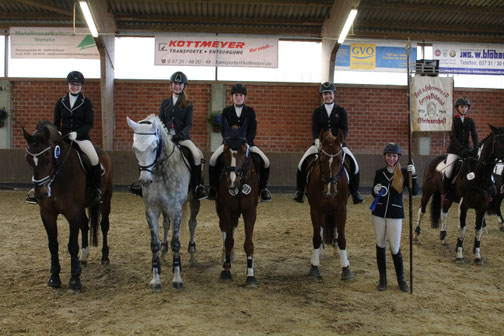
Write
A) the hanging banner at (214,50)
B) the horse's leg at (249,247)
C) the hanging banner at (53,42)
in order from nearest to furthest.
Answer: the horse's leg at (249,247)
the hanging banner at (53,42)
the hanging banner at (214,50)

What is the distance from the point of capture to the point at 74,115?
4.78 meters

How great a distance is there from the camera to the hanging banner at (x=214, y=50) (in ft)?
42.7

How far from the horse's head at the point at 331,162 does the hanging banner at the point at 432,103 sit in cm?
988

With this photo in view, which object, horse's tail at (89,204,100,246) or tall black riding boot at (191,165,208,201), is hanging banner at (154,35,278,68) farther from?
tall black riding boot at (191,165,208,201)

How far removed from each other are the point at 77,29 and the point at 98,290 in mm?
10638

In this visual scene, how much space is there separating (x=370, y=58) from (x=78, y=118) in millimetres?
10741

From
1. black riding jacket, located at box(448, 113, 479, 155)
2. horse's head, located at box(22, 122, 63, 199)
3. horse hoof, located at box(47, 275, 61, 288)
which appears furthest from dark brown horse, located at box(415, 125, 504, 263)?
horse's head, located at box(22, 122, 63, 199)

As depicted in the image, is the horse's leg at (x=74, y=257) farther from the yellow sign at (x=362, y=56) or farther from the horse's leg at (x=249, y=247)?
the yellow sign at (x=362, y=56)

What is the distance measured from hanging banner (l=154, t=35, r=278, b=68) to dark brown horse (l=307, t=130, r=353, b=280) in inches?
345

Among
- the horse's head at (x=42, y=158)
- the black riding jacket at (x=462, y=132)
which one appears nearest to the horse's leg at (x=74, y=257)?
the horse's head at (x=42, y=158)

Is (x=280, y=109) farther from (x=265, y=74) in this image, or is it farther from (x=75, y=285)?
(x=75, y=285)

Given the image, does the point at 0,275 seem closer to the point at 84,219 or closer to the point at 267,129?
the point at 84,219

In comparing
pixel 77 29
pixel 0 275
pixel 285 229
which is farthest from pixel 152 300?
pixel 77 29

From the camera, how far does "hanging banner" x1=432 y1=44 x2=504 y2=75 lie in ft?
44.0
